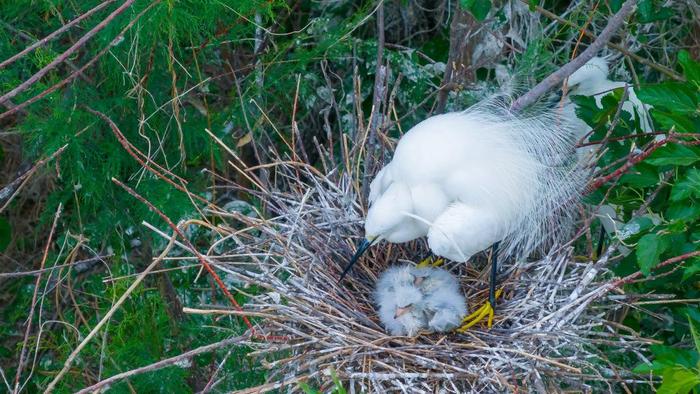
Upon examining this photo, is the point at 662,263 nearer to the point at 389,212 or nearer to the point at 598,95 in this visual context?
the point at 389,212

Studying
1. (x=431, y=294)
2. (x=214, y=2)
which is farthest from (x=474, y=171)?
(x=214, y=2)

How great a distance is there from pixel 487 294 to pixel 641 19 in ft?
2.40

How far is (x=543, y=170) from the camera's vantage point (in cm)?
236

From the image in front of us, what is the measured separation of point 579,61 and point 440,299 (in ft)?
2.02

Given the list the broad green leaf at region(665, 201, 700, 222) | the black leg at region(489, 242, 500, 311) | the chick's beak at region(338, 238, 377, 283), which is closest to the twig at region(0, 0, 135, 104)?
the chick's beak at region(338, 238, 377, 283)

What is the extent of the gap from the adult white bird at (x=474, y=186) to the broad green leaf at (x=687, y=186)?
0.46m

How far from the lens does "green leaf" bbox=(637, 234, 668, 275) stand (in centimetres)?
191

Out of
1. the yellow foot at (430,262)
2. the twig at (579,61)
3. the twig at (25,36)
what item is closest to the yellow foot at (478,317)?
the yellow foot at (430,262)

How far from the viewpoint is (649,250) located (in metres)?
1.93

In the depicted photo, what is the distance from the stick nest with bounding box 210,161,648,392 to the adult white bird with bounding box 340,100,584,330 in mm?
102

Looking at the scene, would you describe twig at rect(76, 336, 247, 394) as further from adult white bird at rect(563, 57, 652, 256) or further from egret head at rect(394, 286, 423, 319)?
adult white bird at rect(563, 57, 652, 256)

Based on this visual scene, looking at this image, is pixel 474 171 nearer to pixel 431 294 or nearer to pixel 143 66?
pixel 431 294

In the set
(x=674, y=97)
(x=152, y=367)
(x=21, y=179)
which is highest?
(x=674, y=97)

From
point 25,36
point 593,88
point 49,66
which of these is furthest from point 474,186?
point 25,36
